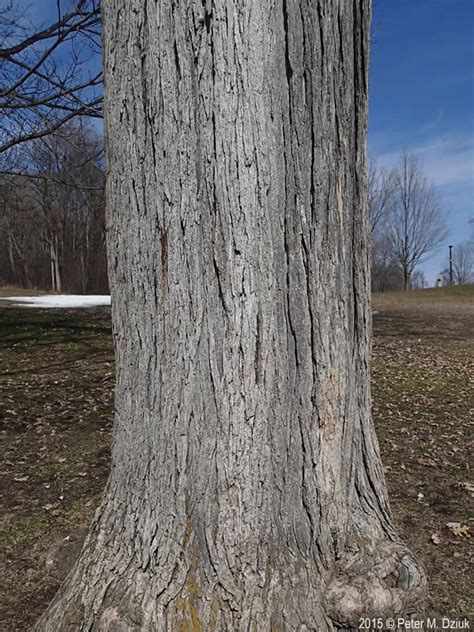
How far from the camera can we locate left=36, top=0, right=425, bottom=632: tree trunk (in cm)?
149

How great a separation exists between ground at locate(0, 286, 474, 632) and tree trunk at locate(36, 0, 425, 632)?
87 centimetres

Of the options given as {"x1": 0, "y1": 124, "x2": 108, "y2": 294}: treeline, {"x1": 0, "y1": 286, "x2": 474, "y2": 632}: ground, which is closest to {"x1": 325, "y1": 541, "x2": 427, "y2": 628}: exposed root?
{"x1": 0, "y1": 286, "x2": 474, "y2": 632}: ground

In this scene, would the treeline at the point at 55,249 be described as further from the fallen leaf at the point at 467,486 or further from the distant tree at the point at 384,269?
the fallen leaf at the point at 467,486

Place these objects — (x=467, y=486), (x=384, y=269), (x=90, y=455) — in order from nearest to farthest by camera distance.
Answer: (x=467, y=486)
(x=90, y=455)
(x=384, y=269)

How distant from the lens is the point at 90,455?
155 inches

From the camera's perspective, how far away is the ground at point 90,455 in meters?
2.39

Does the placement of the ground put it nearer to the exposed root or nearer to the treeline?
the exposed root

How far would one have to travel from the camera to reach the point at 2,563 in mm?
2471

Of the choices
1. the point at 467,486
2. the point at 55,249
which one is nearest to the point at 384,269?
the point at 55,249

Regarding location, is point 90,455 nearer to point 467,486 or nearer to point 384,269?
point 467,486

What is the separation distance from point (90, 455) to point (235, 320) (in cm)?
287

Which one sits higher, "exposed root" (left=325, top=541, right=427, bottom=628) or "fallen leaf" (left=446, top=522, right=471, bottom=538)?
"exposed root" (left=325, top=541, right=427, bottom=628)

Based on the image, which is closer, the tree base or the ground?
the tree base

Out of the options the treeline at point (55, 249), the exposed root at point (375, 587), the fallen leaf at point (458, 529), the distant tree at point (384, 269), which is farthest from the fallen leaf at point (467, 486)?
the distant tree at point (384, 269)
